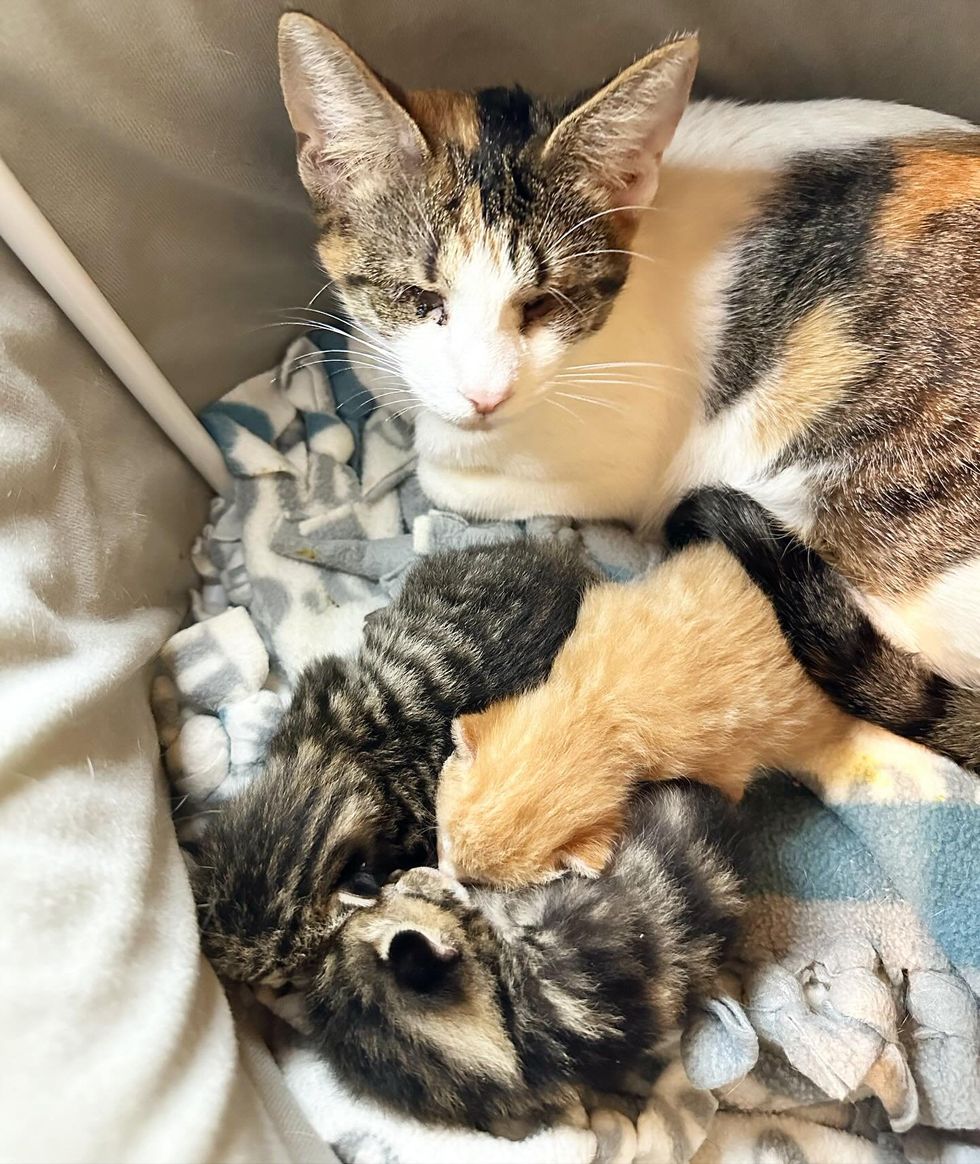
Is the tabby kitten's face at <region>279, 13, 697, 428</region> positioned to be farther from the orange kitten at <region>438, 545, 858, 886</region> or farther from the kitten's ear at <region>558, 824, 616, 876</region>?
the kitten's ear at <region>558, 824, 616, 876</region>

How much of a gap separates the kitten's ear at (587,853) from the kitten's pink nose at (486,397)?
1.52ft

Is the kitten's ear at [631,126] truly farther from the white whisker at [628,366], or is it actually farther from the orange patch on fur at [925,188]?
the orange patch on fur at [925,188]

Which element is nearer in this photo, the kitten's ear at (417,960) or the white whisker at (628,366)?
the kitten's ear at (417,960)

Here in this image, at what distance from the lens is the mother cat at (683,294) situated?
36.9 inches

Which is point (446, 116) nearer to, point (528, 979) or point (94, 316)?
point (94, 316)

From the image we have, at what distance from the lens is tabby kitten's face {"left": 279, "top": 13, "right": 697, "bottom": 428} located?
917 mm

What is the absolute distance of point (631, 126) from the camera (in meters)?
0.92

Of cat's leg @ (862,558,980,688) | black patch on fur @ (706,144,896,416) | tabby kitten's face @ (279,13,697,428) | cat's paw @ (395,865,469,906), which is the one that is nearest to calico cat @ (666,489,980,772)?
cat's leg @ (862,558,980,688)

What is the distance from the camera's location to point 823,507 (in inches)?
43.5

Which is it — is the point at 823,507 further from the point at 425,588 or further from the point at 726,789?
the point at 425,588

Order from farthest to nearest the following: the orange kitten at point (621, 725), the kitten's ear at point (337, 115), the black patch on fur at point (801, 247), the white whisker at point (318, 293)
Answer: the white whisker at point (318, 293)
the black patch on fur at point (801, 247)
the orange kitten at point (621, 725)
the kitten's ear at point (337, 115)

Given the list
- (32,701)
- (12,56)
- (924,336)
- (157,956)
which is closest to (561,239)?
(924,336)

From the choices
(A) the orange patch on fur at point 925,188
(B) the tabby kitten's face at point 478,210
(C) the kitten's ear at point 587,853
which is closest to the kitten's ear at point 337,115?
(B) the tabby kitten's face at point 478,210

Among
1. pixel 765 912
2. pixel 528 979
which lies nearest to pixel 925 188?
pixel 765 912
